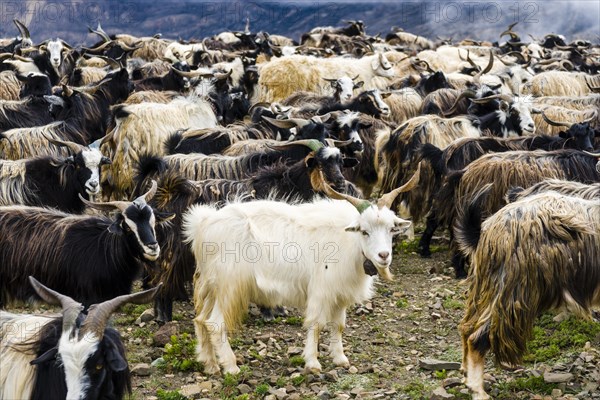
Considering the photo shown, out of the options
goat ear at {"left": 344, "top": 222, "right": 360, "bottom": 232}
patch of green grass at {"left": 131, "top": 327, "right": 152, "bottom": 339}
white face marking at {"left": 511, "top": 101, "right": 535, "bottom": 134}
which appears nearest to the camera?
goat ear at {"left": 344, "top": 222, "right": 360, "bottom": 232}

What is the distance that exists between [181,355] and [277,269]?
3.01 ft

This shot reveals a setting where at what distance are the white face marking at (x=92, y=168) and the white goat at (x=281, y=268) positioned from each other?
1933mm

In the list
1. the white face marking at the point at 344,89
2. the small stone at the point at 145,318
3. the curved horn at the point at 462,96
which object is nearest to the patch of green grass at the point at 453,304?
the small stone at the point at 145,318

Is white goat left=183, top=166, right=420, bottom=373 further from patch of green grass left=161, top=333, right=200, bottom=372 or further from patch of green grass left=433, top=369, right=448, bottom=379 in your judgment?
patch of green grass left=433, top=369, right=448, bottom=379

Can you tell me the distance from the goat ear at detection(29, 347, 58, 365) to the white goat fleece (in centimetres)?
169

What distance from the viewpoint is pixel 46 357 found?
12.6ft

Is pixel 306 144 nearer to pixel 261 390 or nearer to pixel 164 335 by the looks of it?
pixel 164 335

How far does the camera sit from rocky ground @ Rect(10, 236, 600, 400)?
5227 millimetres

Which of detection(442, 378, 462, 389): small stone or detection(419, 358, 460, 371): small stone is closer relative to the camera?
detection(442, 378, 462, 389): small stone

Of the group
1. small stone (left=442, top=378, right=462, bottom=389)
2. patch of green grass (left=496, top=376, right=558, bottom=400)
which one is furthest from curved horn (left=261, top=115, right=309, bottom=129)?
patch of green grass (left=496, top=376, right=558, bottom=400)

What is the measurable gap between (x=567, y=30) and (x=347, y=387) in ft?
89.7

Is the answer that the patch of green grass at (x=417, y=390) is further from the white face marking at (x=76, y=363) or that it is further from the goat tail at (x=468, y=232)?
the white face marking at (x=76, y=363)

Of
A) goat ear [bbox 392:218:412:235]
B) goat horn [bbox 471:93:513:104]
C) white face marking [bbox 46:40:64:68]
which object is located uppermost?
white face marking [bbox 46:40:64:68]

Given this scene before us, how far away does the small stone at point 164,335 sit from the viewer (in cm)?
598
